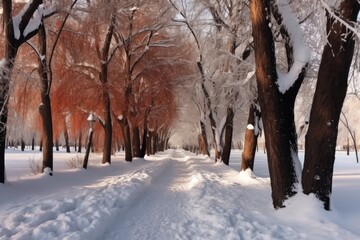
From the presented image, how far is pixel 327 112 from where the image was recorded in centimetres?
733

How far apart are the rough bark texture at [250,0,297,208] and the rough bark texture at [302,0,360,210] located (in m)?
0.41

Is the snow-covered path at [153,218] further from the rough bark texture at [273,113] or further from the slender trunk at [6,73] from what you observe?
the slender trunk at [6,73]

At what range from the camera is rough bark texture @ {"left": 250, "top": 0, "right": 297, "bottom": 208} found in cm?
787

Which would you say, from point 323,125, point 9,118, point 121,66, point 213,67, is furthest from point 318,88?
point 121,66

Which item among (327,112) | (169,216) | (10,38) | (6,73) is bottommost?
(169,216)

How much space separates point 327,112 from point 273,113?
43.4 inches

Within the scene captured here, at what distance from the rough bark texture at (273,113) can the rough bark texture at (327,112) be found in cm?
41

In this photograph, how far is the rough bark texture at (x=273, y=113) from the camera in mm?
7867

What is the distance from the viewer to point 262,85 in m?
8.14

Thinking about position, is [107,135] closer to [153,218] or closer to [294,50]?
[153,218]

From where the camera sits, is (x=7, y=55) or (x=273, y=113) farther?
(x=7, y=55)

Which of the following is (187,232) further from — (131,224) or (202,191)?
(202,191)

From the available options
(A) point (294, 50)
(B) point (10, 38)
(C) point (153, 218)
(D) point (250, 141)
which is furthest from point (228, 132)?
(C) point (153, 218)

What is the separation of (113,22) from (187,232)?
1562 cm
